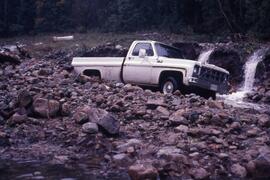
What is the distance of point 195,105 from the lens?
11.0 metres

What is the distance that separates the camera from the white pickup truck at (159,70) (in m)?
12.8

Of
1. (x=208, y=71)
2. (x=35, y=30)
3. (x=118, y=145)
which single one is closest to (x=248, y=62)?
(x=208, y=71)

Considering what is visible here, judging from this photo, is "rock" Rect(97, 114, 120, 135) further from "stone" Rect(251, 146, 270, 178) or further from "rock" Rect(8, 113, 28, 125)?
"stone" Rect(251, 146, 270, 178)

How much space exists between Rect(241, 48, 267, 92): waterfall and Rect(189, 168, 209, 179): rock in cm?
1284

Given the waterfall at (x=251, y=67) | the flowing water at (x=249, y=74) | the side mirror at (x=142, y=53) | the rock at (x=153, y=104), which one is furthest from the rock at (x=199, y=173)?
Result: the waterfall at (x=251, y=67)

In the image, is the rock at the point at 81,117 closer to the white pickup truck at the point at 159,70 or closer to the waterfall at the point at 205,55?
the white pickup truck at the point at 159,70

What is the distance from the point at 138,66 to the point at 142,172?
23.9ft

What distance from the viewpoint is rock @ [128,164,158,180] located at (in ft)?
22.4

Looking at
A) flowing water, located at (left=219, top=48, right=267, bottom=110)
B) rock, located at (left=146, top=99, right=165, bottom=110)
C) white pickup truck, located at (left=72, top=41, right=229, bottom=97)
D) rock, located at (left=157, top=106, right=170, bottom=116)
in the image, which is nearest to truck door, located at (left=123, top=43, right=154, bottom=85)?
white pickup truck, located at (left=72, top=41, right=229, bottom=97)

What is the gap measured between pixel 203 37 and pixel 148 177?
27.2 meters

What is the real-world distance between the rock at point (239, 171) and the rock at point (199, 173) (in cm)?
54

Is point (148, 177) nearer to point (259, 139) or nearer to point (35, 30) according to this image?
point (259, 139)

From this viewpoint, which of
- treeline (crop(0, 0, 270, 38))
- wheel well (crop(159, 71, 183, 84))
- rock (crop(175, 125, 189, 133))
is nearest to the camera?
rock (crop(175, 125, 189, 133))

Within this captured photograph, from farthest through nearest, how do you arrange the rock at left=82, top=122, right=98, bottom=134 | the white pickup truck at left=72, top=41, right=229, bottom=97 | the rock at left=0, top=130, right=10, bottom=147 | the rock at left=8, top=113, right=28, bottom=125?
the white pickup truck at left=72, top=41, right=229, bottom=97
the rock at left=8, top=113, right=28, bottom=125
the rock at left=82, top=122, right=98, bottom=134
the rock at left=0, top=130, right=10, bottom=147
